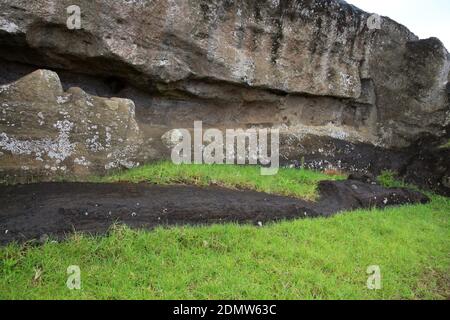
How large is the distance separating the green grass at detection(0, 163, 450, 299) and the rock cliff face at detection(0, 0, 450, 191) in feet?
8.59

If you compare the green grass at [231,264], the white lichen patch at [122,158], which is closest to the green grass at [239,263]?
the green grass at [231,264]

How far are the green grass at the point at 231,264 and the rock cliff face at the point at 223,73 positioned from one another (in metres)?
2.64

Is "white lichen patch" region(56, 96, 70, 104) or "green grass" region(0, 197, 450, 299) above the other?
"white lichen patch" region(56, 96, 70, 104)

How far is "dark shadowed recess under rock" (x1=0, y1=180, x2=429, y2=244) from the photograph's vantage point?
18.0ft

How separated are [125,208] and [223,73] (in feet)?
15.7

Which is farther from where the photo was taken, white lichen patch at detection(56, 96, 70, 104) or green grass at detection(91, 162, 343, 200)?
green grass at detection(91, 162, 343, 200)

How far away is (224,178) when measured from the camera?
822 centimetres

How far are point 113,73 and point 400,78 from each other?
8.31 m

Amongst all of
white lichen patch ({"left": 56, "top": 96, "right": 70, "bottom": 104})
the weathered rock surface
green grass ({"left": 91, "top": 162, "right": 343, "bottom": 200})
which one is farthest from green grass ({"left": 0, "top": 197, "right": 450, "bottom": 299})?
white lichen patch ({"left": 56, "top": 96, "right": 70, "bottom": 104})

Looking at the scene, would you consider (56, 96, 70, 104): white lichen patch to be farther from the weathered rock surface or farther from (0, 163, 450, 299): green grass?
(0, 163, 450, 299): green grass

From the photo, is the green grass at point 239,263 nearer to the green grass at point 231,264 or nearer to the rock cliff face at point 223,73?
the green grass at point 231,264

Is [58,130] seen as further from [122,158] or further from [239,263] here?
[239,263]

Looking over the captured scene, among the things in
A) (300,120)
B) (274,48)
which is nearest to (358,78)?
(300,120)

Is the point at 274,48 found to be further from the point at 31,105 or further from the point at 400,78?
the point at 31,105
